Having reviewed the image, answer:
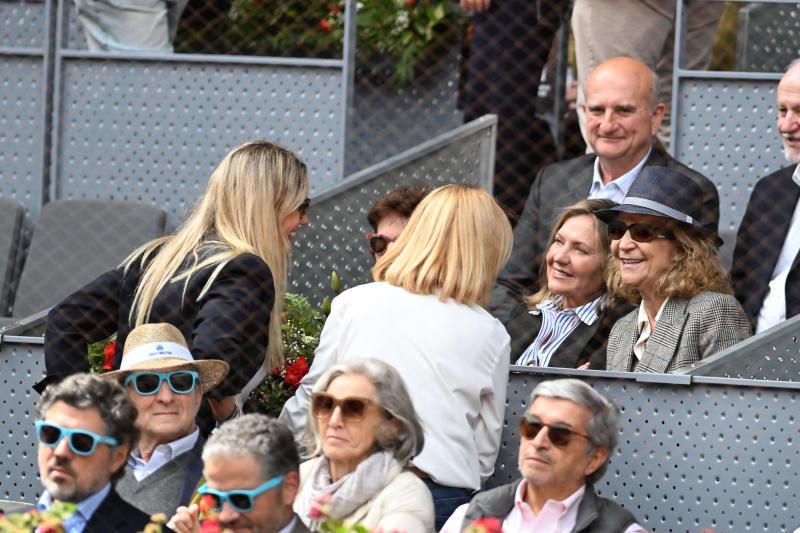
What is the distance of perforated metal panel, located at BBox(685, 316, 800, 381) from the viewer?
4305 mm

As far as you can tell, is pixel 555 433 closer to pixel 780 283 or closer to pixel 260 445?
pixel 260 445

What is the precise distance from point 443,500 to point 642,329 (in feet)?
3.10

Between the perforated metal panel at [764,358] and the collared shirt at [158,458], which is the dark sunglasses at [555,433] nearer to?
the perforated metal panel at [764,358]

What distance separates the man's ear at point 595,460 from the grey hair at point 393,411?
0.40m

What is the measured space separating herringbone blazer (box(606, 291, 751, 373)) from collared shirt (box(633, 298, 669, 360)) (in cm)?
2

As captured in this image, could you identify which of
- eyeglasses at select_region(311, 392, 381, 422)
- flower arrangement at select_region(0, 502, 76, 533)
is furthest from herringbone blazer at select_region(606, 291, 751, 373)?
flower arrangement at select_region(0, 502, 76, 533)

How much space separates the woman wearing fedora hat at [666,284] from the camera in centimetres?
450

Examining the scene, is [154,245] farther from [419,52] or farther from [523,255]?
[419,52]

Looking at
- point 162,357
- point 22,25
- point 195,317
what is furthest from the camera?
point 22,25

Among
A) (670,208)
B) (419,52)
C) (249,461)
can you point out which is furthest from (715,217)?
(419,52)

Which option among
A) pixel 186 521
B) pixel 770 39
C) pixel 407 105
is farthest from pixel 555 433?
pixel 407 105

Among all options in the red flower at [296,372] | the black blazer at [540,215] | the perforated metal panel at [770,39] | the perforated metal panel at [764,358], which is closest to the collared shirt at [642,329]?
the perforated metal panel at [764,358]

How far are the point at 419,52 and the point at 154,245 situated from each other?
12.2 ft

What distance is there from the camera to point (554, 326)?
4914 mm
